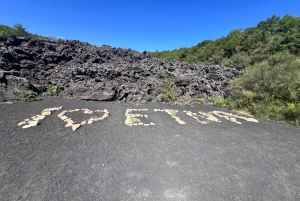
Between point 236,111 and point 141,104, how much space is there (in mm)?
6506

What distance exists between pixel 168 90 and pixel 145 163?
9.90m

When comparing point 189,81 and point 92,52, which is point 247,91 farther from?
point 92,52

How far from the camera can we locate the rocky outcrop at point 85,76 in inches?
477

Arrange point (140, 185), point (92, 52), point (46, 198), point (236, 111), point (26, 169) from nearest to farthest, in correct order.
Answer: point (46, 198) → point (140, 185) → point (26, 169) → point (236, 111) → point (92, 52)

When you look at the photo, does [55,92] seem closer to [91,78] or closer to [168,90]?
[91,78]

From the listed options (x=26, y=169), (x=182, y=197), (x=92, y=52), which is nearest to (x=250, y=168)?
(x=182, y=197)

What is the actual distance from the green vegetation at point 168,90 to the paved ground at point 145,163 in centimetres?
586

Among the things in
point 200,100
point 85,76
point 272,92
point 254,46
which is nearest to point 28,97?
point 85,76

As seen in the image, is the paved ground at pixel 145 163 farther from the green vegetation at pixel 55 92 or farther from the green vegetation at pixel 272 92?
the green vegetation at pixel 55 92

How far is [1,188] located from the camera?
10.2 feet

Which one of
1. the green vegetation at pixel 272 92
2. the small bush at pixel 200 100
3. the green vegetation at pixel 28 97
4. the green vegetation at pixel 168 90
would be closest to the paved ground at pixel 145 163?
the green vegetation at pixel 272 92

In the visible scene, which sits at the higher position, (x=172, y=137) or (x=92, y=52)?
(x=92, y=52)

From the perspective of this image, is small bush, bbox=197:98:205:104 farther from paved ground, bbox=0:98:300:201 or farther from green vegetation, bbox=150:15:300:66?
green vegetation, bbox=150:15:300:66

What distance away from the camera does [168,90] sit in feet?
44.5
